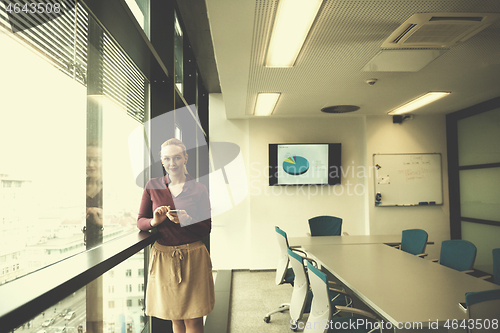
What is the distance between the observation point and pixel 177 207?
193cm

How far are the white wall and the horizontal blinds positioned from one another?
3.78 m

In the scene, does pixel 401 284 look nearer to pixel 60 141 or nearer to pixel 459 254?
pixel 459 254

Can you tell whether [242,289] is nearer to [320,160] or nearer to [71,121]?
[320,160]

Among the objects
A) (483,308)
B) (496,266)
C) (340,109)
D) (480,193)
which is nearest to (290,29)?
(483,308)

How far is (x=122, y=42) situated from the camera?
5.74 feet

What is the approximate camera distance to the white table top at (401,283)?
179 centimetres

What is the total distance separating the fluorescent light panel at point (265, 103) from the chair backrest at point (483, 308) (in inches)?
132

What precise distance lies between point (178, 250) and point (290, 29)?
1.97 metres

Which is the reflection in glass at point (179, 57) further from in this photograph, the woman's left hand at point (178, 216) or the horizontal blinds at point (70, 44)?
the woman's left hand at point (178, 216)

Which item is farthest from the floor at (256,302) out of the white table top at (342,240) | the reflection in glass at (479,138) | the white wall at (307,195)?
the reflection in glass at (479,138)

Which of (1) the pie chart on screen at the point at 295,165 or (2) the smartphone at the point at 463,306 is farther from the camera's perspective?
(1) the pie chart on screen at the point at 295,165

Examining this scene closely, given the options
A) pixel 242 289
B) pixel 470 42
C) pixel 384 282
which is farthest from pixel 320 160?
pixel 384 282

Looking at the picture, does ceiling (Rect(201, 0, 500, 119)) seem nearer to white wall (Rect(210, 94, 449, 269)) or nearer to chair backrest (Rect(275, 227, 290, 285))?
white wall (Rect(210, 94, 449, 269))

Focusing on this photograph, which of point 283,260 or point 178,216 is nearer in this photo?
point 178,216
